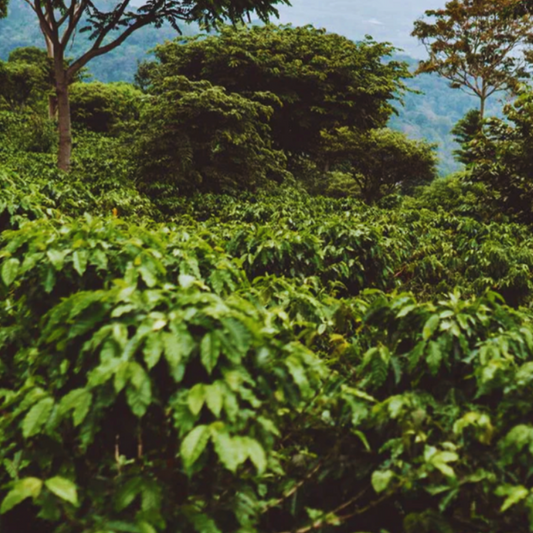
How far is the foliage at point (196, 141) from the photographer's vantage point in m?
10.2

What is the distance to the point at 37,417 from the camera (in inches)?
74.6

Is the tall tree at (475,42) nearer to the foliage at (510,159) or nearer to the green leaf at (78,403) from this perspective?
the foliage at (510,159)

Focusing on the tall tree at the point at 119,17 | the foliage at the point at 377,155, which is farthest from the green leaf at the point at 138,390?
the foliage at the point at 377,155

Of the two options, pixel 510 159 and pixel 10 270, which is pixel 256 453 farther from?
pixel 510 159

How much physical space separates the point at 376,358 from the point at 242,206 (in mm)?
6403

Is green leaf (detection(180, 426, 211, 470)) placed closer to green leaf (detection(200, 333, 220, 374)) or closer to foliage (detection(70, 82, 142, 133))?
green leaf (detection(200, 333, 220, 374))

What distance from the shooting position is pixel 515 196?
34.8 ft

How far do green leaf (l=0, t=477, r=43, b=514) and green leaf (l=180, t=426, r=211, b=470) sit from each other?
21.7 inches

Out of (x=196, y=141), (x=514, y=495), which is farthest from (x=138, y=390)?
(x=196, y=141)

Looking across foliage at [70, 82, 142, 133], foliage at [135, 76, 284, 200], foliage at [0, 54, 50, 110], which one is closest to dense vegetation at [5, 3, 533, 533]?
foliage at [135, 76, 284, 200]

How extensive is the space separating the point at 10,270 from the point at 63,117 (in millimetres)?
9590

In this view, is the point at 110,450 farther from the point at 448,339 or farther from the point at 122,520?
the point at 448,339

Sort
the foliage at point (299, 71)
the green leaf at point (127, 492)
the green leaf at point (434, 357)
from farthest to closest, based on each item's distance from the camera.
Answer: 1. the foliage at point (299, 71)
2. the green leaf at point (434, 357)
3. the green leaf at point (127, 492)

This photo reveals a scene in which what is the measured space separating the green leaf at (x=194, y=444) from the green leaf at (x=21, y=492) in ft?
1.81
